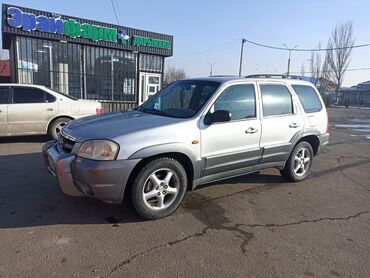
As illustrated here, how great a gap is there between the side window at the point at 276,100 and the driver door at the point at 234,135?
21cm

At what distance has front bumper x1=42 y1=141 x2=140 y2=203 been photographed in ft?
11.4

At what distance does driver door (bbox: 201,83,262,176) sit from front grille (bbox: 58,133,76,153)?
1.61 m

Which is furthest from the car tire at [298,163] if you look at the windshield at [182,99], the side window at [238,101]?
the windshield at [182,99]

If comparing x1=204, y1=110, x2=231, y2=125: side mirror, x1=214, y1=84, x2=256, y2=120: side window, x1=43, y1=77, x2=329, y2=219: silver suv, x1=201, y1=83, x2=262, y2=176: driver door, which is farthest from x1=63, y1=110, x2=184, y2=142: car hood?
x1=214, y1=84, x2=256, y2=120: side window

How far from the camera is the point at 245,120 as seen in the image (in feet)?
15.1

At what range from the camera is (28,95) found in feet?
26.4

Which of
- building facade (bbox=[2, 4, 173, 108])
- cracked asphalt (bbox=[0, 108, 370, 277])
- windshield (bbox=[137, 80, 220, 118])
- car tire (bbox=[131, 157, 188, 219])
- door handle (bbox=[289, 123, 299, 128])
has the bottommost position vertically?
cracked asphalt (bbox=[0, 108, 370, 277])

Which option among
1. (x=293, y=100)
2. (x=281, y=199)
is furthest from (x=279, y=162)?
(x=293, y=100)


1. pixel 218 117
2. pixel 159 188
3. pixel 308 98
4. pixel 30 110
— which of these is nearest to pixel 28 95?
pixel 30 110

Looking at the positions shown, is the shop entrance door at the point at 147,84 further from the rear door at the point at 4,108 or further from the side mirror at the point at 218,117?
the side mirror at the point at 218,117

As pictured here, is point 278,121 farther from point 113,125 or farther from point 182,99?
point 113,125

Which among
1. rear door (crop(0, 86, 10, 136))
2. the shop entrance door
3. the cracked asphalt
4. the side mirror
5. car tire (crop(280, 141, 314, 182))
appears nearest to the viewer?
the cracked asphalt

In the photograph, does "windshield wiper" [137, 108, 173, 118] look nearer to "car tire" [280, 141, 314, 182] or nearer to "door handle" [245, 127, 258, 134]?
"door handle" [245, 127, 258, 134]

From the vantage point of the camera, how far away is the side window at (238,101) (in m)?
4.44
